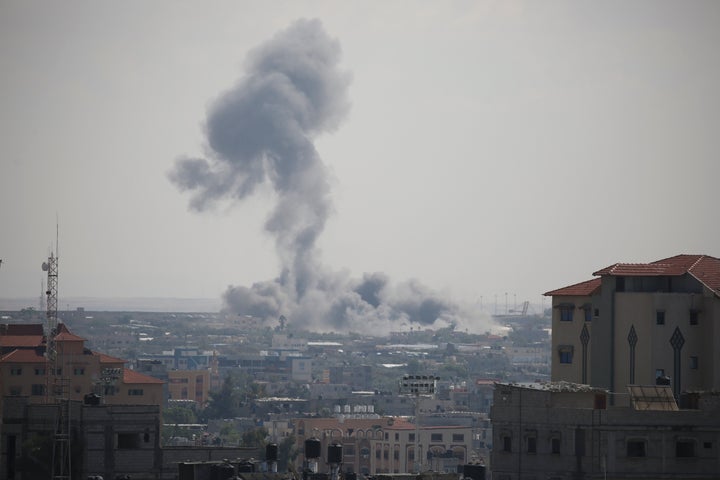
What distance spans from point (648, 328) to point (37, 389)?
73531 millimetres

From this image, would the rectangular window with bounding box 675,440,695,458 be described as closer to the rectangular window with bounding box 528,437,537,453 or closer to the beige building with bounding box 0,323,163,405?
the rectangular window with bounding box 528,437,537,453

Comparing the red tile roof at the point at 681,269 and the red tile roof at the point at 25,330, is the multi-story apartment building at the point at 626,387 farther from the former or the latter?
the red tile roof at the point at 25,330

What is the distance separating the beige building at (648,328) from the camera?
87250mm

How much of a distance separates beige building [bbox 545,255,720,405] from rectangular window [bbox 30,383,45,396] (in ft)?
209

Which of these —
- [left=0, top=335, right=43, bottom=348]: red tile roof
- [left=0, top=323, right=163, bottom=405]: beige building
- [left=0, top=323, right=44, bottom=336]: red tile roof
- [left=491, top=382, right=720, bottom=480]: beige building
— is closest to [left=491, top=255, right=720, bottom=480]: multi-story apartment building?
[left=491, top=382, right=720, bottom=480]: beige building

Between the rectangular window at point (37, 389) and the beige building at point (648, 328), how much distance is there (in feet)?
209

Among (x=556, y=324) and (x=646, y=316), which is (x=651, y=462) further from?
(x=556, y=324)

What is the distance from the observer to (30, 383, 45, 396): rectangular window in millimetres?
151225

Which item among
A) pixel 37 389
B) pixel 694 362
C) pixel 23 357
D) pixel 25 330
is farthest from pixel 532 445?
pixel 25 330

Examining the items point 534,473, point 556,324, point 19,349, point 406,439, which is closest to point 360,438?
point 406,439

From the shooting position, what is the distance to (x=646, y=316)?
89.3 metres

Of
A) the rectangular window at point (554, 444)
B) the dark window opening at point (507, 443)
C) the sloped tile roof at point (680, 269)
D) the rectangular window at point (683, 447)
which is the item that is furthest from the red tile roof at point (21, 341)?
the rectangular window at point (683, 447)

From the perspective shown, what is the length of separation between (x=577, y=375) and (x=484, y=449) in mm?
98903

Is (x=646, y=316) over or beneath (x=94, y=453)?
over
